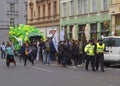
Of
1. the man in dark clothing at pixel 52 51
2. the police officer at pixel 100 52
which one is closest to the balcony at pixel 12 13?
the man in dark clothing at pixel 52 51

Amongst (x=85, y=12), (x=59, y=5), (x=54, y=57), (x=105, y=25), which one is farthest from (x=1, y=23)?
(x=54, y=57)

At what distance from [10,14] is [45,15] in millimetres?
29395

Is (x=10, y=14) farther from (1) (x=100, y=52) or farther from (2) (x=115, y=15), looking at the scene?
(1) (x=100, y=52)

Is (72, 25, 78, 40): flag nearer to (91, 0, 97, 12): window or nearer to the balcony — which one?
(91, 0, 97, 12): window

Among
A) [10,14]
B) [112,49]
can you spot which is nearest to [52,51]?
[112,49]

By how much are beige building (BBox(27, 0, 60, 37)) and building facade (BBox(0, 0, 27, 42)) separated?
20.9m

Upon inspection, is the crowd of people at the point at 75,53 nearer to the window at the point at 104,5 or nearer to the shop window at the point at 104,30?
the shop window at the point at 104,30

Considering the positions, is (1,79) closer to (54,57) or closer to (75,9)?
(54,57)

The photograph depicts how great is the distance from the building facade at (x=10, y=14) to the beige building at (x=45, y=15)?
2093 cm

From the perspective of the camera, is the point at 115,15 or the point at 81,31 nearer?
the point at 115,15

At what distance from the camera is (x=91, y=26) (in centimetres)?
4488

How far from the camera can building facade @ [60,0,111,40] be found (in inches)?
1646

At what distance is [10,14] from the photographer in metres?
85.7

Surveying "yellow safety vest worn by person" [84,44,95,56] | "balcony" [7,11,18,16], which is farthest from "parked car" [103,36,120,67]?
"balcony" [7,11,18,16]
